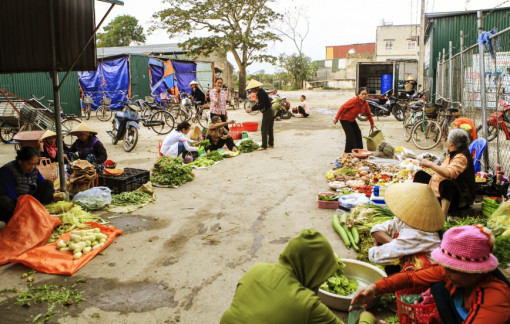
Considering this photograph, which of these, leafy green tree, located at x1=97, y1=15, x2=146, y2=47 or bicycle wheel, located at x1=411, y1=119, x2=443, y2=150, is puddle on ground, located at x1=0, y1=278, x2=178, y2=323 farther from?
leafy green tree, located at x1=97, y1=15, x2=146, y2=47

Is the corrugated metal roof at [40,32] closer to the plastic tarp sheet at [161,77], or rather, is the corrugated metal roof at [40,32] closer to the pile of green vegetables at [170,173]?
the pile of green vegetables at [170,173]

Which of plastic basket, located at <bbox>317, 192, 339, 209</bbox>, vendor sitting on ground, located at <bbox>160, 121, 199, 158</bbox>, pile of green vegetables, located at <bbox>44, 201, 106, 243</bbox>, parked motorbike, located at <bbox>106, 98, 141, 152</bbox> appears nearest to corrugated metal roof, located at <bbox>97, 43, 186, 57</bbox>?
parked motorbike, located at <bbox>106, 98, 141, 152</bbox>

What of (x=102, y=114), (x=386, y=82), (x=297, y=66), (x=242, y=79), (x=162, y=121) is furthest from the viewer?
(x=297, y=66)

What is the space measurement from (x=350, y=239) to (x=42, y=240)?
358 centimetres

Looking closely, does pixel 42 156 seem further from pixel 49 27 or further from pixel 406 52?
pixel 406 52

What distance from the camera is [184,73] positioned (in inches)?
941

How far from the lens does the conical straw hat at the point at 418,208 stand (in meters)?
3.21

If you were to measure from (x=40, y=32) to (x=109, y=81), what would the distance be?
54.1ft

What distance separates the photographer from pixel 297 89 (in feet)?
143

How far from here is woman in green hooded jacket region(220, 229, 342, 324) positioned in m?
1.84

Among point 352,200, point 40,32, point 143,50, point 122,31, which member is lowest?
point 352,200

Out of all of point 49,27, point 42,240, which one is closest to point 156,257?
point 42,240

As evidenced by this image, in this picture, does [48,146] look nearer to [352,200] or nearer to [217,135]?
[217,135]

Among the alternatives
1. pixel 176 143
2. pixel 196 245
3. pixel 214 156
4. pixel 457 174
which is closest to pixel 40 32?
pixel 176 143
